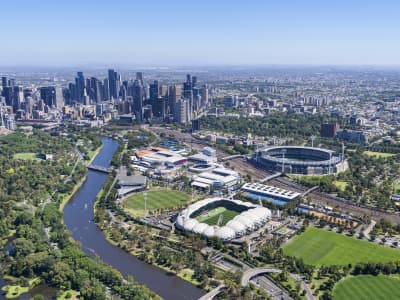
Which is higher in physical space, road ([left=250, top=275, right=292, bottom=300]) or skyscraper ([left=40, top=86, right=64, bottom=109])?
skyscraper ([left=40, top=86, right=64, bottom=109])

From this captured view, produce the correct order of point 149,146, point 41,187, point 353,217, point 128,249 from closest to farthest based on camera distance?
1. point 128,249
2. point 353,217
3. point 41,187
4. point 149,146

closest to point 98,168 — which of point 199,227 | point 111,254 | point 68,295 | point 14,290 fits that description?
point 111,254

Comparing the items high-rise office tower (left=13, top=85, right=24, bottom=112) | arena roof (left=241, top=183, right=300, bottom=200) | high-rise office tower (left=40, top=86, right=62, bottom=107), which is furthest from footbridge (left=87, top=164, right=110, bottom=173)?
high-rise office tower (left=40, top=86, right=62, bottom=107)

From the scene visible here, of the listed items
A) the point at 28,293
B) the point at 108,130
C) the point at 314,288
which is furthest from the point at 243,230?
the point at 108,130

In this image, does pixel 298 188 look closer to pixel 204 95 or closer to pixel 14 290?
pixel 14 290

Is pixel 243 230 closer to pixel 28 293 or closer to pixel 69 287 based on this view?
pixel 69 287

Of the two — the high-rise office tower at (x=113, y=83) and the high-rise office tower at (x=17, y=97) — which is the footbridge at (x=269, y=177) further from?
the high-rise office tower at (x=113, y=83)

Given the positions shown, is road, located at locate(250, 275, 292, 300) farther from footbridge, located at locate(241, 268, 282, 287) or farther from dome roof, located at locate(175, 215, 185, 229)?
dome roof, located at locate(175, 215, 185, 229)
